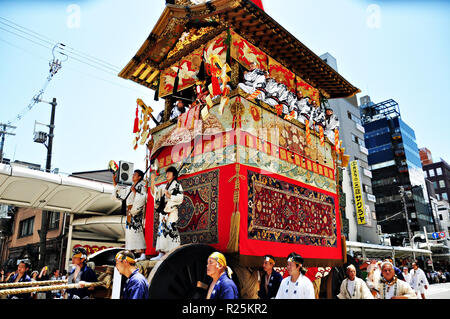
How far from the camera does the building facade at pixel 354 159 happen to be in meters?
36.8

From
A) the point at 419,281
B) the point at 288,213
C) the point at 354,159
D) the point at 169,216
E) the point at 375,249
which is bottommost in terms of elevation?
the point at 419,281

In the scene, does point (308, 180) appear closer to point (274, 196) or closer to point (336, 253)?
point (274, 196)

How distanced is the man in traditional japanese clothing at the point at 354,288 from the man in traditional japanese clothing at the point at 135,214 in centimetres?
410

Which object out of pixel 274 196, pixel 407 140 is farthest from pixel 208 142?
pixel 407 140

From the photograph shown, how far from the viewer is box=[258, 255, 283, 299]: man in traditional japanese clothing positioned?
17.8 ft

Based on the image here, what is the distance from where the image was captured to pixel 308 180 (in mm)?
7637

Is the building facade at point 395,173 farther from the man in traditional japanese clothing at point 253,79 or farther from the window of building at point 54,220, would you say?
the man in traditional japanese clothing at point 253,79

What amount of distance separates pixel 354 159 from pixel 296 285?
43.2m

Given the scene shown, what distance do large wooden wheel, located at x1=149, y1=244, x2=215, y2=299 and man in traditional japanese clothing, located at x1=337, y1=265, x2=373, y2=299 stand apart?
290 cm

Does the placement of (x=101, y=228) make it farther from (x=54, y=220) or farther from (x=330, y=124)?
(x=330, y=124)

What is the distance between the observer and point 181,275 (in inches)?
177

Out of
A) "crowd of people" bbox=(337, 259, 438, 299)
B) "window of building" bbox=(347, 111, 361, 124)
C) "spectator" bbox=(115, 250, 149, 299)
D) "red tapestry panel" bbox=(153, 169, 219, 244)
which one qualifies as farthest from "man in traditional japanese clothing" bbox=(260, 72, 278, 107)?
"window of building" bbox=(347, 111, 361, 124)

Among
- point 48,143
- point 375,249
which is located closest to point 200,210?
point 48,143
